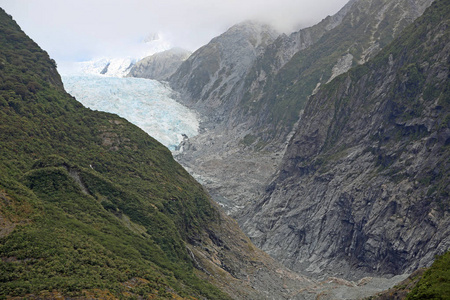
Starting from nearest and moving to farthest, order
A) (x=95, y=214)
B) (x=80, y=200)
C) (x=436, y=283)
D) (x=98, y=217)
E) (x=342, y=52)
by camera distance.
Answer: (x=436, y=283) → (x=98, y=217) → (x=95, y=214) → (x=80, y=200) → (x=342, y=52)

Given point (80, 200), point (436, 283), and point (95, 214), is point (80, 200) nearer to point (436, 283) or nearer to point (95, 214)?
point (95, 214)

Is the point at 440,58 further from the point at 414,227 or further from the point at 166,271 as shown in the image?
the point at 166,271

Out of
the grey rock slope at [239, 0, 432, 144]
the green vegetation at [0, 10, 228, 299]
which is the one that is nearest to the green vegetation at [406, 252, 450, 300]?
the green vegetation at [0, 10, 228, 299]

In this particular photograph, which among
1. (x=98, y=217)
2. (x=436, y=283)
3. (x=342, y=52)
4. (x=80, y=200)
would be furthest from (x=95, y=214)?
(x=342, y=52)

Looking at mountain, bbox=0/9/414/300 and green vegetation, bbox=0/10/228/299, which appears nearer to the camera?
green vegetation, bbox=0/10/228/299

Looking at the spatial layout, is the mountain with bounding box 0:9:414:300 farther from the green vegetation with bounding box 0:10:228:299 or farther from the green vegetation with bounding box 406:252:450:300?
the green vegetation with bounding box 406:252:450:300

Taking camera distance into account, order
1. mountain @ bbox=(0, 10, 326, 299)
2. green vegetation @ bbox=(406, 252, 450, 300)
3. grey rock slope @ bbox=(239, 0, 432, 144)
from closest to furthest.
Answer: green vegetation @ bbox=(406, 252, 450, 300) → mountain @ bbox=(0, 10, 326, 299) → grey rock slope @ bbox=(239, 0, 432, 144)
